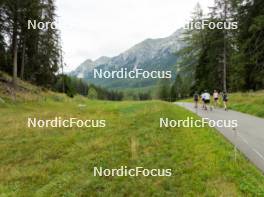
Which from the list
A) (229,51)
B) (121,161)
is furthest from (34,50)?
(121,161)

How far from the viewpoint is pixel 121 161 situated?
10.5 meters

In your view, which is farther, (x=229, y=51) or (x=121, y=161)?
(x=229, y=51)

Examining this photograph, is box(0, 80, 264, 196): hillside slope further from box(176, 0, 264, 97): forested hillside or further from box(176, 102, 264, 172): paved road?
box(176, 0, 264, 97): forested hillside

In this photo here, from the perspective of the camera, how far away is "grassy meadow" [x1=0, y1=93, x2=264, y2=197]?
8367 mm

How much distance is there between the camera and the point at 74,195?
8258mm

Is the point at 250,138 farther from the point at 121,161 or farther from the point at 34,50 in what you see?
the point at 34,50

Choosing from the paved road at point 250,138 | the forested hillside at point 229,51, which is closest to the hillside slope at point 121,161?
the paved road at point 250,138

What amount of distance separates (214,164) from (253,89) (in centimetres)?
2739

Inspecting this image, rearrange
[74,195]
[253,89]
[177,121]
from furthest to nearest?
[253,89]
[177,121]
[74,195]

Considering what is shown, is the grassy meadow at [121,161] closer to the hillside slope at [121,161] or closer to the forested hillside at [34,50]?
the hillside slope at [121,161]

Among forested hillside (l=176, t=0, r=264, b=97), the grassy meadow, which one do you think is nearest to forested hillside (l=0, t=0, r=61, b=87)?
the grassy meadow

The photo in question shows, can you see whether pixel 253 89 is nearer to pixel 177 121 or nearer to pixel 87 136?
pixel 177 121

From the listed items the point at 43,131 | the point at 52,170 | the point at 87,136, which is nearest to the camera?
the point at 52,170

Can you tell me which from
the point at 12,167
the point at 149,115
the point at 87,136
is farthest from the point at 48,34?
the point at 12,167
